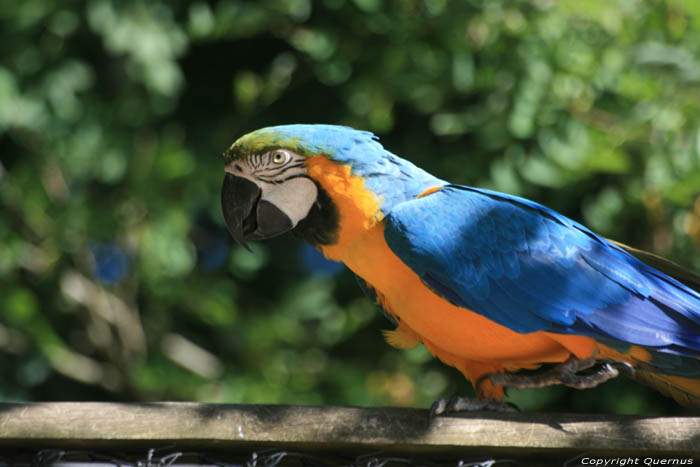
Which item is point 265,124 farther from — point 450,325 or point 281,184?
point 450,325

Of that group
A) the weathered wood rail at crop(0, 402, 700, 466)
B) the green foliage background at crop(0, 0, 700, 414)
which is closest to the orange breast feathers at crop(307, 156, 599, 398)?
the weathered wood rail at crop(0, 402, 700, 466)

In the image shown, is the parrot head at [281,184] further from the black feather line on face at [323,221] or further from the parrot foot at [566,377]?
the parrot foot at [566,377]

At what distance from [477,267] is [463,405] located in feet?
1.02

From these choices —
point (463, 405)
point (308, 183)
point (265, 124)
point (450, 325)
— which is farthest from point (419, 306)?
point (265, 124)

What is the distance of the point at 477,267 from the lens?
1643 millimetres

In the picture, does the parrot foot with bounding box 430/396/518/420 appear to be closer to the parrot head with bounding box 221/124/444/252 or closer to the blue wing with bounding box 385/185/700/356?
the blue wing with bounding box 385/185/700/356

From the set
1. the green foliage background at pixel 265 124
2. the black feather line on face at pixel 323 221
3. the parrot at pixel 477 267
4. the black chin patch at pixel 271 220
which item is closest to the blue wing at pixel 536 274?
the parrot at pixel 477 267

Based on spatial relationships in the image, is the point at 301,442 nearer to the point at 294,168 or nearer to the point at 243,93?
the point at 294,168

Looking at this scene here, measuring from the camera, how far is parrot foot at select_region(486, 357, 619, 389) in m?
1.61

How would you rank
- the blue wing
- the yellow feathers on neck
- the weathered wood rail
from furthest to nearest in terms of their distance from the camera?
the yellow feathers on neck, the blue wing, the weathered wood rail

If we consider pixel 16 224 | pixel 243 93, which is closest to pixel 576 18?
pixel 243 93

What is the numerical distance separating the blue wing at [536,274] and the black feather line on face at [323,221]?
13 cm

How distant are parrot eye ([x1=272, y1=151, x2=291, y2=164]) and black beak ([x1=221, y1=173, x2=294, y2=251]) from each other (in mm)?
82

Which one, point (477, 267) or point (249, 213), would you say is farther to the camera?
point (249, 213)
